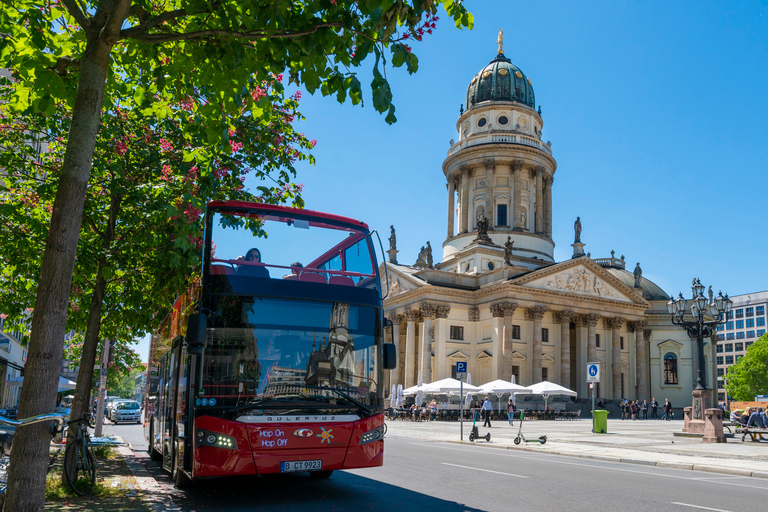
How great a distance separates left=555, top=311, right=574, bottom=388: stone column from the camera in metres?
57.8

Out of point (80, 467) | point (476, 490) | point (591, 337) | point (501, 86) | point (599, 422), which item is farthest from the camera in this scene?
point (501, 86)

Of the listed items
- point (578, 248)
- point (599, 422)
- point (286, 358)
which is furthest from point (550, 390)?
point (286, 358)

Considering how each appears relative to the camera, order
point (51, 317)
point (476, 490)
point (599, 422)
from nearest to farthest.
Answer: point (51, 317), point (476, 490), point (599, 422)

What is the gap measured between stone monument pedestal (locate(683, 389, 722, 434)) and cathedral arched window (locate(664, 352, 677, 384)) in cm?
4453

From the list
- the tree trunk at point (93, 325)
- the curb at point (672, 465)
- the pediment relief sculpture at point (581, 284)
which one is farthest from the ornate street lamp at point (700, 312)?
the pediment relief sculpture at point (581, 284)

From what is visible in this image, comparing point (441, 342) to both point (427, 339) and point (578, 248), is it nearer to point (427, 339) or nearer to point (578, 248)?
point (427, 339)

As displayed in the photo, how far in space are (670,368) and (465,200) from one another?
27385 mm

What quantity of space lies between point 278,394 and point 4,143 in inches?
293

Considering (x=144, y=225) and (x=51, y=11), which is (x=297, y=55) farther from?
(x=144, y=225)

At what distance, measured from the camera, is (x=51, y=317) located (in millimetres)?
5762

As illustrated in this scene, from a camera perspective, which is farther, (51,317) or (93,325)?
(93,325)

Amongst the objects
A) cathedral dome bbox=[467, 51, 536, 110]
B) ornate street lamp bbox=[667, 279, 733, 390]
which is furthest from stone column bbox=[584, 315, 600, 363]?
ornate street lamp bbox=[667, 279, 733, 390]

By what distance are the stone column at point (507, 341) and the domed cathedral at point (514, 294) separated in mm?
84

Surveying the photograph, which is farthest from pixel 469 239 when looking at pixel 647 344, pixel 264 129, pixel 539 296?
pixel 264 129
